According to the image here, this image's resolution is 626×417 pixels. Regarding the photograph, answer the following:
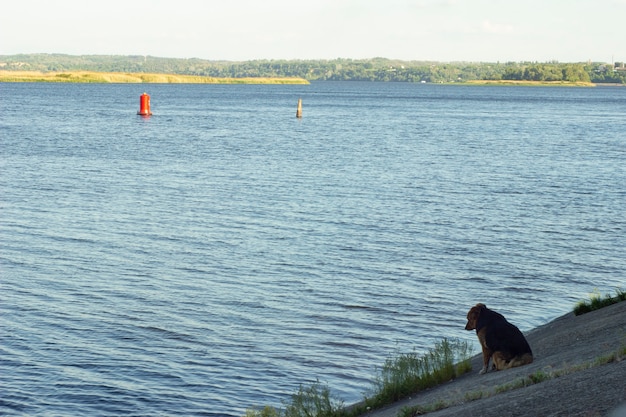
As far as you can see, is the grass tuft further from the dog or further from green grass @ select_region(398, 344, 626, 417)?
green grass @ select_region(398, 344, 626, 417)

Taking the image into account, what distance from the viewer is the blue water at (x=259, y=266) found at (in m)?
14.5

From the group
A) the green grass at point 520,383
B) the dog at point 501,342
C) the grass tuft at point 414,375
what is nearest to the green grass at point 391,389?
the grass tuft at point 414,375

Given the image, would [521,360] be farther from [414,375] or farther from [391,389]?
[391,389]

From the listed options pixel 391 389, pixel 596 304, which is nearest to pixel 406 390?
pixel 391 389

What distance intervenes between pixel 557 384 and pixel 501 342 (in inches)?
95.7

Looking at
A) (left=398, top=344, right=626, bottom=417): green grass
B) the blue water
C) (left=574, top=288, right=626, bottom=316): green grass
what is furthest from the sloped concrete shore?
the blue water

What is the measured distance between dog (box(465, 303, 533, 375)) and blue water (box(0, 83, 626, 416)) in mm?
3172

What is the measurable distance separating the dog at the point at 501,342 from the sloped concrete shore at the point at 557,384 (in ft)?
0.51

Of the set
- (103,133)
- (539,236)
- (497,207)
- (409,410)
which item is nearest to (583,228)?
(539,236)

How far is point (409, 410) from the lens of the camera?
9.66 metres

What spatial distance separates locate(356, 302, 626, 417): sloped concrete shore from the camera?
770 centimetres

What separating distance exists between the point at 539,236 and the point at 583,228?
231 cm

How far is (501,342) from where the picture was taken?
11086mm

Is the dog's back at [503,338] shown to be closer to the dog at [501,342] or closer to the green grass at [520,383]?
the dog at [501,342]
